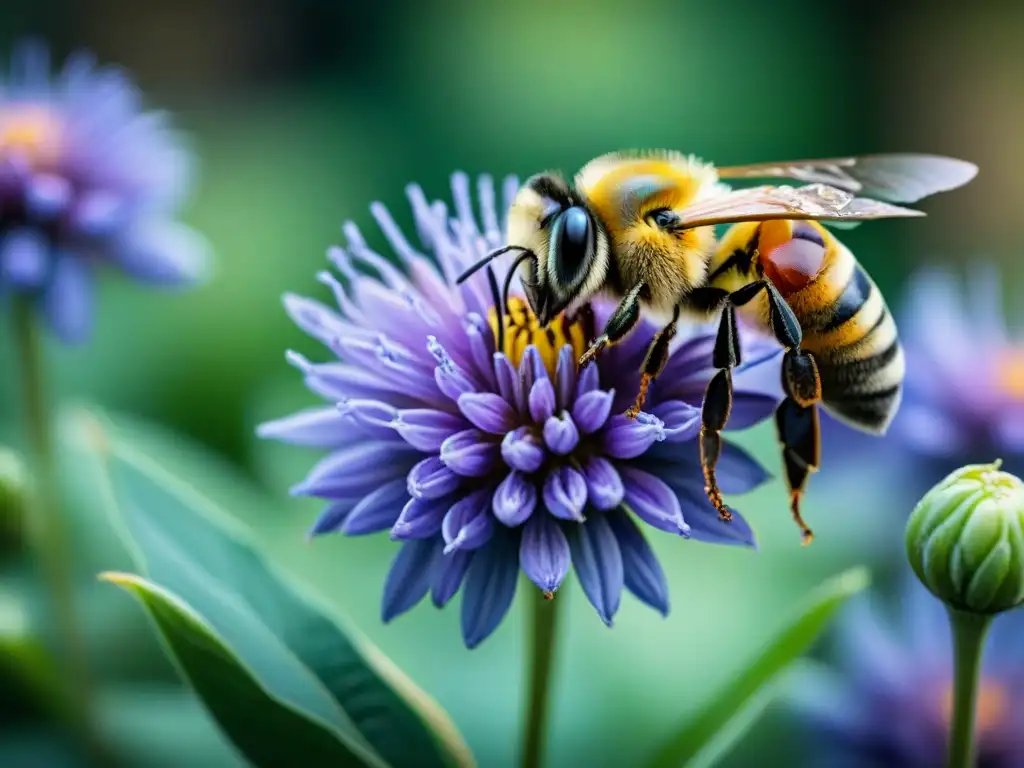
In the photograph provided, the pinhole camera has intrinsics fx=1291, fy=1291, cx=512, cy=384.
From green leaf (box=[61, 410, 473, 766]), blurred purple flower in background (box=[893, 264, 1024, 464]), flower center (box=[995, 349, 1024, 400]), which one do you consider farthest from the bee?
flower center (box=[995, 349, 1024, 400])

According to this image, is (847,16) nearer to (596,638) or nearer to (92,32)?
(92,32)

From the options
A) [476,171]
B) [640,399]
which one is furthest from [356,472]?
[476,171]

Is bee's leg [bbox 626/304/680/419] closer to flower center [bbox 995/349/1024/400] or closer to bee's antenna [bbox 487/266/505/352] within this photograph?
bee's antenna [bbox 487/266/505/352]

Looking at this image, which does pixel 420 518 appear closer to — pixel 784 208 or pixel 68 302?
pixel 784 208

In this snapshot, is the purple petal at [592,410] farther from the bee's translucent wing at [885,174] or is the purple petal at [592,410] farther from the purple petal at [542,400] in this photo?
the bee's translucent wing at [885,174]

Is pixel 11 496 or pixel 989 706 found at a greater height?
pixel 11 496

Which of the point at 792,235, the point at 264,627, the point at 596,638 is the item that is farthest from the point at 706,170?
the point at 596,638
